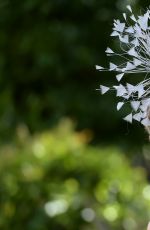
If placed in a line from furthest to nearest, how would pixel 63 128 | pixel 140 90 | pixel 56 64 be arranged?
1. pixel 63 128
2. pixel 56 64
3. pixel 140 90

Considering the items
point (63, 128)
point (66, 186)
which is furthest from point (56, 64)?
point (66, 186)

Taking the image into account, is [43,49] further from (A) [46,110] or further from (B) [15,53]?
(A) [46,110]

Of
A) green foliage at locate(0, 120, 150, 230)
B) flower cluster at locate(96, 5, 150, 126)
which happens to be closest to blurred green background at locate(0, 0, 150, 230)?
green foliage at locate(0, 120, 150, 230)

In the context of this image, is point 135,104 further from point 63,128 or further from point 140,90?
point 63,128

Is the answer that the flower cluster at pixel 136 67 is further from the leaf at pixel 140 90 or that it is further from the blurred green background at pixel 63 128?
the blurred green background at pixel 63 128

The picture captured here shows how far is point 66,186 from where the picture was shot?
5609 millimetres

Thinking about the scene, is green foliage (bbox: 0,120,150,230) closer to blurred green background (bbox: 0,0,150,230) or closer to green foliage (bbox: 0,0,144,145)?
blurred green background (bbox: 0,0,150,230)

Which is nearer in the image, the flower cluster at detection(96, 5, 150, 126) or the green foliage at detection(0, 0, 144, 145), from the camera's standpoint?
the flower cluster at detection(96, 5, 150, 126)

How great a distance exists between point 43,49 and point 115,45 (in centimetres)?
68

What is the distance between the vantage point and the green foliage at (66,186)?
209 inches

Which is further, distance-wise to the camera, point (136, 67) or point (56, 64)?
point (56, 64)

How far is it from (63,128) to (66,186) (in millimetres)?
588

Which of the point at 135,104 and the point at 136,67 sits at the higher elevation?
the point at 136,67

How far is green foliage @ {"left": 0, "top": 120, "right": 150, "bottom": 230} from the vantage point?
530cm
